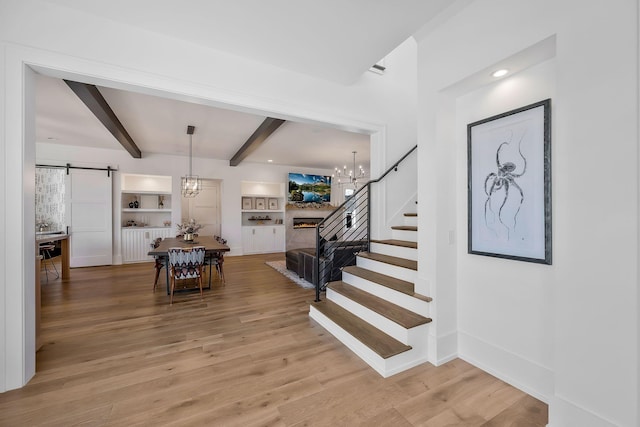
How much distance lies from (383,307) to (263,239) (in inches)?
251

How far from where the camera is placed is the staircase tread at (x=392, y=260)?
2745 mm

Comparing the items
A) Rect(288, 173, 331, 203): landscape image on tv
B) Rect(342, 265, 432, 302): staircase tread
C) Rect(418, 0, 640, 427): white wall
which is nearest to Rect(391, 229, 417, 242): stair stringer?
Rect(342, 265, 432, 302): staircase tread

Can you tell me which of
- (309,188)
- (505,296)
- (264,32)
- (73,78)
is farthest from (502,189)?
(309,188)

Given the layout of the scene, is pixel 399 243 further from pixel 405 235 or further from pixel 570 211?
pixel 570 211

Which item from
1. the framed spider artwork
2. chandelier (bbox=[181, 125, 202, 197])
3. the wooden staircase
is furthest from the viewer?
chandelier (bbox=[181, 125, 202, 197])

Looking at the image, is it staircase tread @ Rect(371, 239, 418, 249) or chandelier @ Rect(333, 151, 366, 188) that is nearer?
staircase tread @ Rect(371, 239, 418, 249)

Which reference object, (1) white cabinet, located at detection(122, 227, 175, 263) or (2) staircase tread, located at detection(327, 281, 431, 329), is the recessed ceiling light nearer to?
(2) staircase tread, located at detection(327, 281, 431, 329)

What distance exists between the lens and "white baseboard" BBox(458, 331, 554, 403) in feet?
5.83

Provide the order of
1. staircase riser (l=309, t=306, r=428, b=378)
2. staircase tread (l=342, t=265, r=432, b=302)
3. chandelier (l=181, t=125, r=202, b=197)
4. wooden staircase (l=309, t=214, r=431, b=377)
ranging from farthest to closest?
chandelier (l=181, t=125, r=202, b=197) < staircase tread (l=342, t=265, r=432, b=302) < wooden staircase (l=309, t=214, r=431, b=377) < staircase riser (l=309, t=306, r=428, b=378)

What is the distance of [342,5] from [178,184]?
22.1 feet

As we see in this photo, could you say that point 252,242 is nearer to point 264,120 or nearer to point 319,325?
point 264,120

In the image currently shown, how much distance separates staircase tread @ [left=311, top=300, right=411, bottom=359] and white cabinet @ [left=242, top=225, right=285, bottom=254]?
5.52 m

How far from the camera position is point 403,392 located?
6.08ft

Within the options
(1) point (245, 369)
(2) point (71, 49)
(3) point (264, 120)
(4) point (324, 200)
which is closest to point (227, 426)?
(1) point (245, 369)
